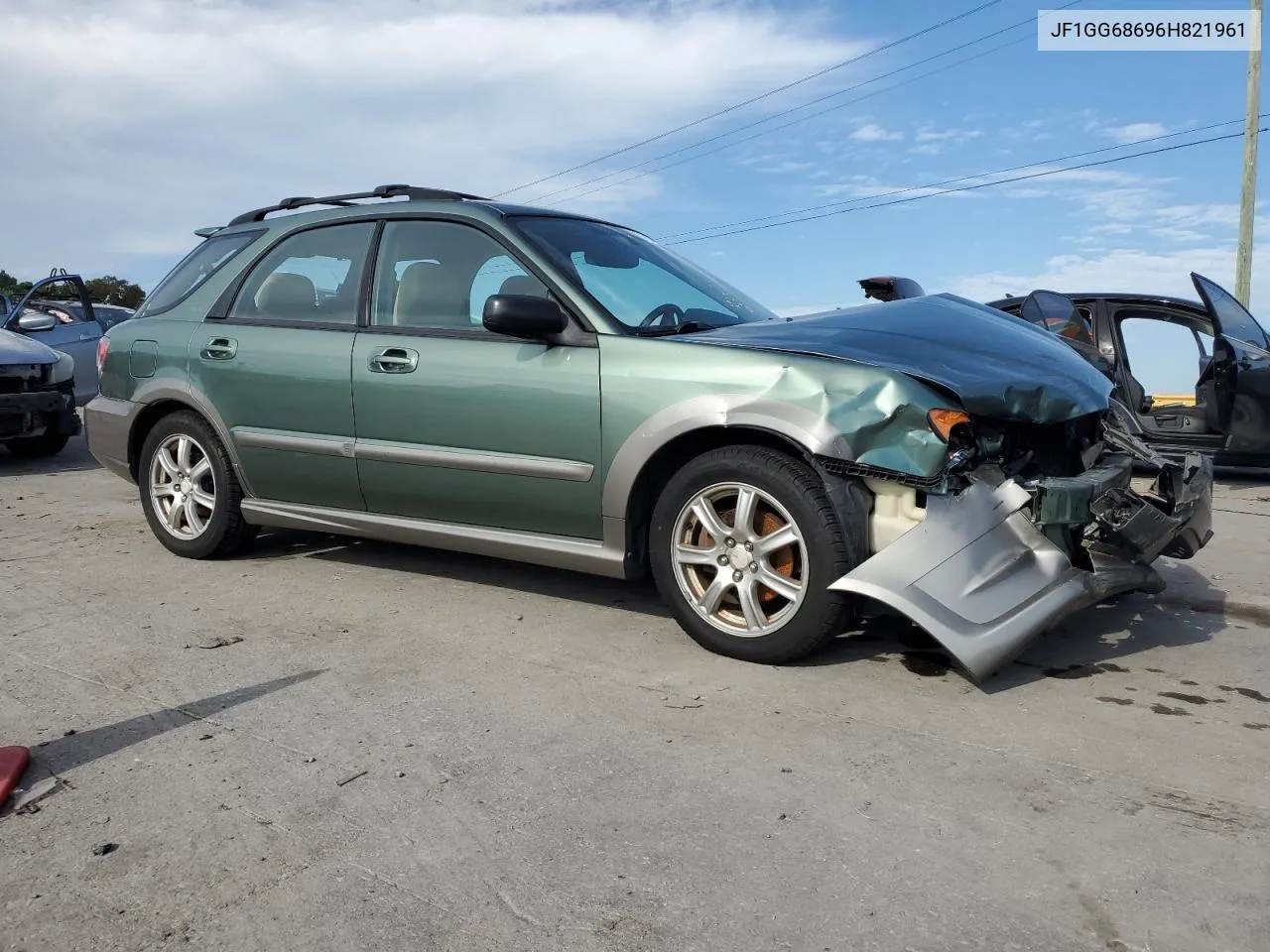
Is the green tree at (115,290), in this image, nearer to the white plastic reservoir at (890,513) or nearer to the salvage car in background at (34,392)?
the salvage car in background at (34,392)

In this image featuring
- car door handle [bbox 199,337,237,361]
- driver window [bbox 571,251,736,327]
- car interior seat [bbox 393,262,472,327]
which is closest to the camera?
driver window [bbox 571,251,736,327]

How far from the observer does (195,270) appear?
5.48 m

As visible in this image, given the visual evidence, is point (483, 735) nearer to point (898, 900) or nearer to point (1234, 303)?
point (898, 900)

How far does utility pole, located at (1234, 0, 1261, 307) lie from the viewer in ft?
53.0

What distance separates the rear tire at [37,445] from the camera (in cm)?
977

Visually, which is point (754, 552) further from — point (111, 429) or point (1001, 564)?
point (111, 429)

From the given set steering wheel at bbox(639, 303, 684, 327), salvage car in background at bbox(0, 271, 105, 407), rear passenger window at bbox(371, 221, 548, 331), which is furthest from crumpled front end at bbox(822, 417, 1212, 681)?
salvage car in background at bbox(0, 271, 105, 407)

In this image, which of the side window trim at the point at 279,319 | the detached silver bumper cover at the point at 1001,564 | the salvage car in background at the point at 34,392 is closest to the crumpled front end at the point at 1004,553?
the detached silver bumper cover at the point at 1001,564

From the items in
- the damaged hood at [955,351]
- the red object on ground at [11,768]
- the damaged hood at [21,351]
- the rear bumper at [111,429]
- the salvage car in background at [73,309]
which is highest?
the salvage car in background at [73,309]

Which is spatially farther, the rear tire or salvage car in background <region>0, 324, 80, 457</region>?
the rear tire

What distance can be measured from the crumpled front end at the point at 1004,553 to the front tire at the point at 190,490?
319 cm

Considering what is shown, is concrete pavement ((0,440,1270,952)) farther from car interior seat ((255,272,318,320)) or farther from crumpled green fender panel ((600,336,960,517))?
car interior seat ((255,272,318,320))

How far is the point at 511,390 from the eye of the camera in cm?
412

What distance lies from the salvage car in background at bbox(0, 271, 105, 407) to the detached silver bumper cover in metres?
9.63
